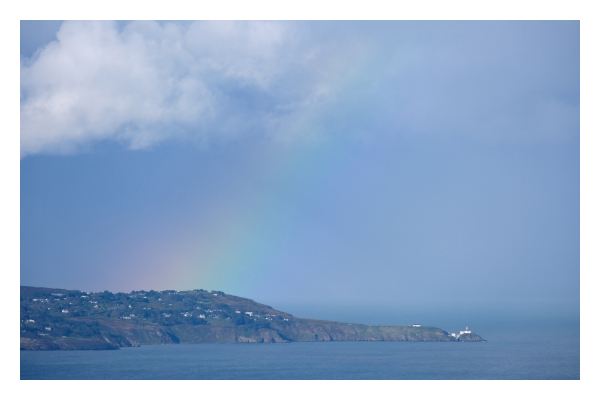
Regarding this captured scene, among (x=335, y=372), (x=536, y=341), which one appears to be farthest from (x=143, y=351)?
(x=536, y=341)

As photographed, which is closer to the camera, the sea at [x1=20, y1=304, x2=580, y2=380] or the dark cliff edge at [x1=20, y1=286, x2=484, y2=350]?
the sea at [x1=20, y1=304, x2=580, y2=380]

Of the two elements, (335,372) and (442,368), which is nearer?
(335,372)

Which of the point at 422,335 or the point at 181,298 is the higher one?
the point at 181,298

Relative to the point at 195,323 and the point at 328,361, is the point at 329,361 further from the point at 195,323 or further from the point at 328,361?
the point at 195,323

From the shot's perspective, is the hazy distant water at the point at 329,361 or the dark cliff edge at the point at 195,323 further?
the dark cliff edge at the point at 195,323

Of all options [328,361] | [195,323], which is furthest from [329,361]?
[195,323]

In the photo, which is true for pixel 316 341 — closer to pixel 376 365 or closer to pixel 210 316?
pixel 210 316
